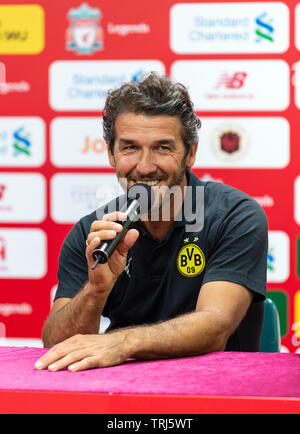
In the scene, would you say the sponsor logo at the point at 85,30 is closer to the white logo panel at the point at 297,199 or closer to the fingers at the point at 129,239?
the white logo panel at the point at 297,199

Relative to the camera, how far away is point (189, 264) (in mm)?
1619

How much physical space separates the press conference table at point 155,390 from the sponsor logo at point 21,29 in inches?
74.0

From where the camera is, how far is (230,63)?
2492 mm

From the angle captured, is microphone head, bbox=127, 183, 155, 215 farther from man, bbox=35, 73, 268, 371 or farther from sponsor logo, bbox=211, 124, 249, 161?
sponsor logo, bbox=211, 124, 249, 161

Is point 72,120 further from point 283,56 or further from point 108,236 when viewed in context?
point 108,236

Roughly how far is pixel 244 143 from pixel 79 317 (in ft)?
4.33

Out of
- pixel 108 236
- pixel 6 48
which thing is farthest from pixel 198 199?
pixel 6 48

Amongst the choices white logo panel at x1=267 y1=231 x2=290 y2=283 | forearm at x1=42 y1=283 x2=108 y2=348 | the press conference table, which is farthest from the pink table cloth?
white logo panel at x1=267 y1=231 x2=290 y2=283

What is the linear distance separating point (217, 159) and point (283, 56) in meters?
0.51

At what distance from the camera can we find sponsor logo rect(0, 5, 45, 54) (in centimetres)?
257

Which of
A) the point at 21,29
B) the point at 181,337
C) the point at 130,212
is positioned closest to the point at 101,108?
the point at 21,29

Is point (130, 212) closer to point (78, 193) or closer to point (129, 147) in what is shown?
point (129, 147)

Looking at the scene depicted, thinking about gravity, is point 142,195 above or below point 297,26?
below

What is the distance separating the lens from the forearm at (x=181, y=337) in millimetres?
1120
